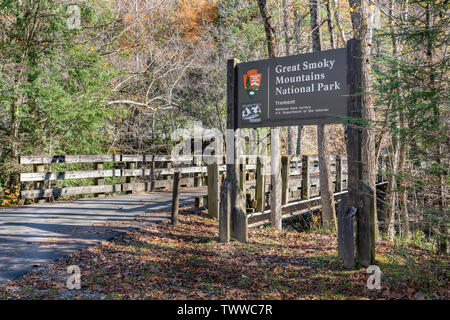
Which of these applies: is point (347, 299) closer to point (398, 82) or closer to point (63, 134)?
point (398, 82)

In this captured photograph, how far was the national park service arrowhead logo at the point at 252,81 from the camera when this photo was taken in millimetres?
7133

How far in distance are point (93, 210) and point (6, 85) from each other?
4.73 metres

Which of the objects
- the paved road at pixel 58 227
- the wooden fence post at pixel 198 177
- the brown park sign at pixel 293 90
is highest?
the brown park sign at pixel 293 90

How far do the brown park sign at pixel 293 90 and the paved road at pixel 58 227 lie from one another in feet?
11.1

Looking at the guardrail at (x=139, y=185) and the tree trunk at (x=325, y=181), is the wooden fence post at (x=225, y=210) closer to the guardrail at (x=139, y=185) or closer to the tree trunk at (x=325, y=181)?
the guardrail at (x=139, y=185)

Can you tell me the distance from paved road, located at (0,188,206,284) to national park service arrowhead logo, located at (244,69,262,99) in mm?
3481

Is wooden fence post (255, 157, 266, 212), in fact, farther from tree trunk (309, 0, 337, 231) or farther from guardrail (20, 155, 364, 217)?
tree trunk (309, 0, 337, 231)

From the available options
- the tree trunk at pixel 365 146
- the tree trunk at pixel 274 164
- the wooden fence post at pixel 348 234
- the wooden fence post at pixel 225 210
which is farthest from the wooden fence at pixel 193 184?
the wooden fence post at pixel 348 234

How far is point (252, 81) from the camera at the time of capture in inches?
284

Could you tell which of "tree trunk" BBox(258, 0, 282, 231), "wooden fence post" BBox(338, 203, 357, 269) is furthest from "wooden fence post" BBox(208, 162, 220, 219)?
"wooden fence post" BBox(338, 203, 357, 269)

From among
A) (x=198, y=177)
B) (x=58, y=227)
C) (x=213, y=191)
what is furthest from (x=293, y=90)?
(x=198, y=177)
